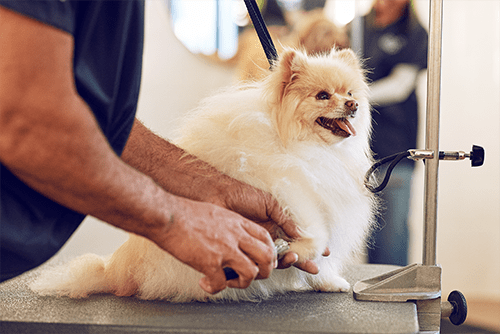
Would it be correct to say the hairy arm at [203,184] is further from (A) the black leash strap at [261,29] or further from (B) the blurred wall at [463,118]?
(B) the blurred wall at [463,118]

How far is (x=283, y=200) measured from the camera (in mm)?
816

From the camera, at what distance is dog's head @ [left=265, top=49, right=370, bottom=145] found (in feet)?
3.12

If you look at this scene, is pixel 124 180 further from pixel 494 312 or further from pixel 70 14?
pixel 494 312

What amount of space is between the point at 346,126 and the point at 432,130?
6.6 inches

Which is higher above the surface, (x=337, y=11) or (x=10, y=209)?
(x=337, y=11)

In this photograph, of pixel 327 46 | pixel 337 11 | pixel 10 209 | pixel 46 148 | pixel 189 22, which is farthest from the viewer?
pixel 337 11

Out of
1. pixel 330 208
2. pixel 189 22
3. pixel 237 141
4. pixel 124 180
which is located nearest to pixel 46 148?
pixel 124 180

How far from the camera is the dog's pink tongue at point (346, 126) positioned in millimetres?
965

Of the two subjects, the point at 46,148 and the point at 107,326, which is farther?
the point at 107,326

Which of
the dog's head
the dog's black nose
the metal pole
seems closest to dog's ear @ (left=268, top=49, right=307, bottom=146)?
the dog's head

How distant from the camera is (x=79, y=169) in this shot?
21.8 inches

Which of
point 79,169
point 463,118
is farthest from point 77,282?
point 463,118

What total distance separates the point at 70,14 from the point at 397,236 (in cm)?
237

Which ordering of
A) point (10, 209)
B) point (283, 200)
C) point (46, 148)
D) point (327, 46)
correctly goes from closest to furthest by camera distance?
point (46, 148)
point (10, 209)
point (283, 200)
point (327, 46)
